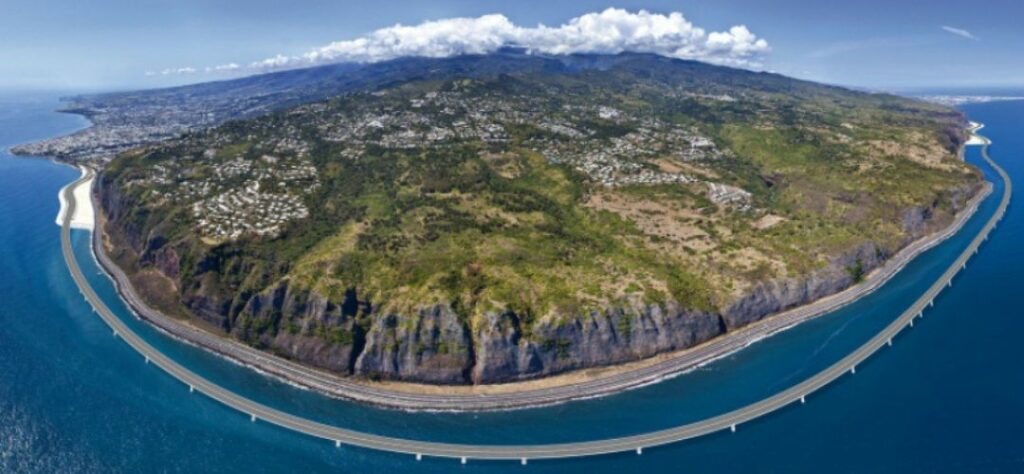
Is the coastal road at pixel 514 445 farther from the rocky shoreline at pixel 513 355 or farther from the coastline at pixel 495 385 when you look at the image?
the rocky shoreline at pixel 513 355

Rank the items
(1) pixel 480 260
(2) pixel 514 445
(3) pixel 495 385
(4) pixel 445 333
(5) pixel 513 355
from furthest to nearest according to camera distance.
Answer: (1) pixel 480 260 < (4) pixel 445 333 < (5) pixel 513 355 < (3) pixel 495 385 < (2) pixel 514 445

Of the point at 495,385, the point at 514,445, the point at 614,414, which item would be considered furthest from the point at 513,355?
the point at 614,414

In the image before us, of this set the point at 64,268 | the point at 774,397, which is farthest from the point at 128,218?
the point at 774,397

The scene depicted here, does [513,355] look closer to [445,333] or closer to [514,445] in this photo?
[445,333]

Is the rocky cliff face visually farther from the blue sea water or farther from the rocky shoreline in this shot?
the blue sea water

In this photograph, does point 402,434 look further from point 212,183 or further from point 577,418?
point 212,183

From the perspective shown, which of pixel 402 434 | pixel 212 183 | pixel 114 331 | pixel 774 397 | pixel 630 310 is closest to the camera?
pixel 402 434
